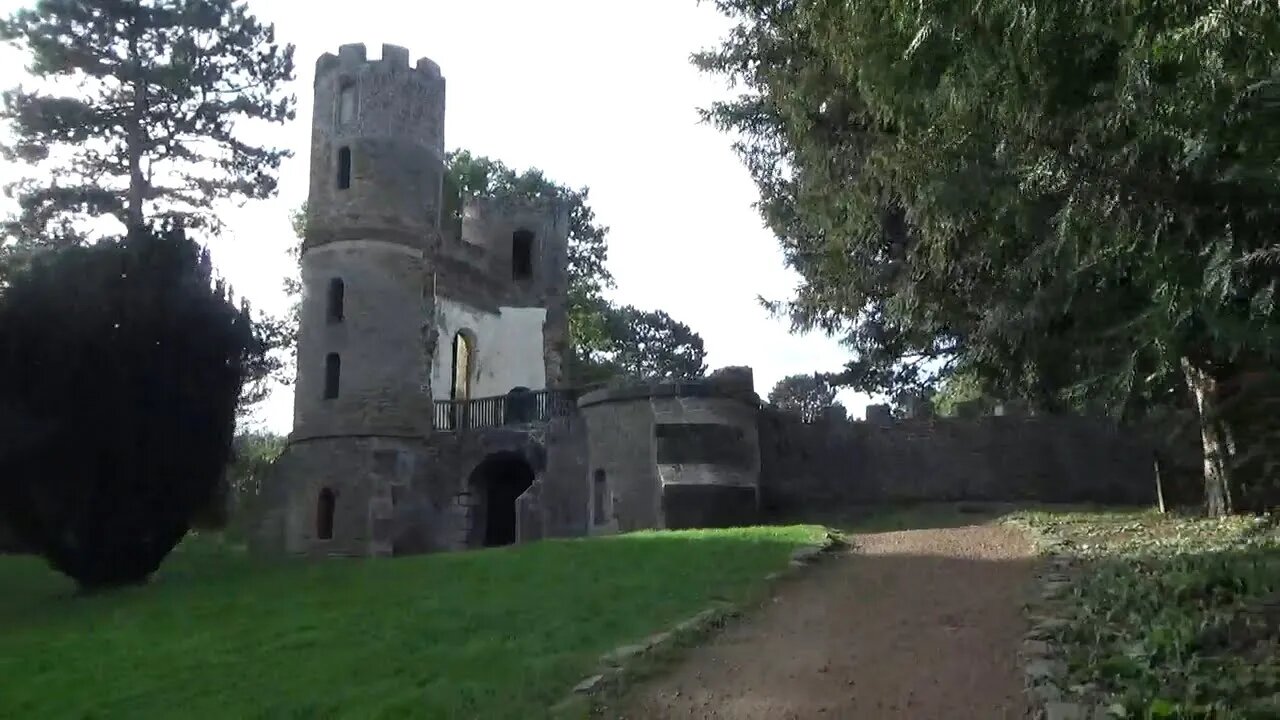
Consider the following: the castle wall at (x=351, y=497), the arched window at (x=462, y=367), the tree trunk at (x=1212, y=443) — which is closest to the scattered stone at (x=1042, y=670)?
the tree trunk at (x=1212, y=443)

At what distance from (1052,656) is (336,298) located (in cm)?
2036

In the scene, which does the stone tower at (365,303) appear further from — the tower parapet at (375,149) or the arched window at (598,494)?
the arched window at (598,494)

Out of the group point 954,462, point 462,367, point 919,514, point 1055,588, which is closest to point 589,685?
point 1055,588

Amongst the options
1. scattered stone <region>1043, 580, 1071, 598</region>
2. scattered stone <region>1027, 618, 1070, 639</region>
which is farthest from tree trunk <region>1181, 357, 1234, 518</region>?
scattered stone <region>1027, 618, 1070, 639</region>

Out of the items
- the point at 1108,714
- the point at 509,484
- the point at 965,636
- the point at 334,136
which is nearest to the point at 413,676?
the point at 965,636

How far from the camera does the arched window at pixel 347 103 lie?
25.9 metres

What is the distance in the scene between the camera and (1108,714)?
5.97 metres

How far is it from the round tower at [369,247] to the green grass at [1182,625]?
16.1 metres

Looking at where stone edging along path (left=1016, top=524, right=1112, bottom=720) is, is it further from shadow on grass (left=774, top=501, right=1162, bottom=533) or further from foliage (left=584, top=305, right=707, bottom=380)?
foliage (left=584, top=305, right=707, bottom=380)

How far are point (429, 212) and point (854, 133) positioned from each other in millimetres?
14533

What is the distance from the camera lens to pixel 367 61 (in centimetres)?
2606

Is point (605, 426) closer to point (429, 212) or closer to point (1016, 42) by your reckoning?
point (429, 212)

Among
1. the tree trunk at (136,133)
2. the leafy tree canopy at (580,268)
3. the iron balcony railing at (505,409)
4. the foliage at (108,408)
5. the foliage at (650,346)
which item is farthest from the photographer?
the foliage at (650,346)

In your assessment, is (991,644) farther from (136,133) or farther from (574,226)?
(574,226)
